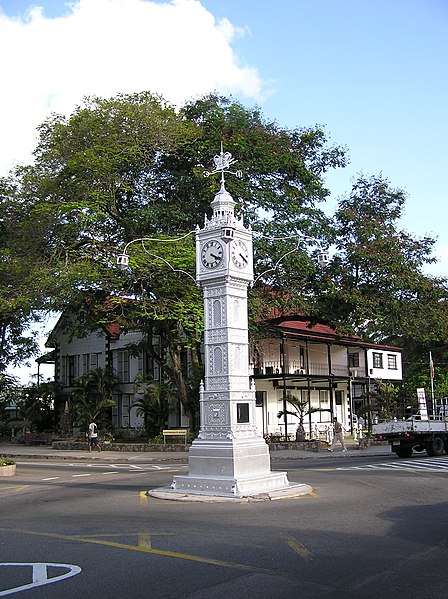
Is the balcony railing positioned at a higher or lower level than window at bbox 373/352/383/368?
lower

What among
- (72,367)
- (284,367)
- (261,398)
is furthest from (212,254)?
(72,367)

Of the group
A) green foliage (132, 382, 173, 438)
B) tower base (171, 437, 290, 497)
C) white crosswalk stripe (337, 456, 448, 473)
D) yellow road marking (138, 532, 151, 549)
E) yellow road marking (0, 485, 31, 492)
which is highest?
green foliage (132, 382, 173, 438)

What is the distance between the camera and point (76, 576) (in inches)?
299

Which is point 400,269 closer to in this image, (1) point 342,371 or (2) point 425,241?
(2) point 425,241

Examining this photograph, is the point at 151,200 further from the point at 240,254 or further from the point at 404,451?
the point at 240,254

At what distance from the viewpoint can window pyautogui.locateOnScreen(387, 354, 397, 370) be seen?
5268cm

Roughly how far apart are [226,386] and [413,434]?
44.2ft

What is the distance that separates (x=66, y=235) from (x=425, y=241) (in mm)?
18032

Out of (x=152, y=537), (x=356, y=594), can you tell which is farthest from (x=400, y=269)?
(x=356, y=594)

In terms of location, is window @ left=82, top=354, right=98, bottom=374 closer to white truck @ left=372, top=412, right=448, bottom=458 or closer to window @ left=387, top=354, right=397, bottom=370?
window @ left=387, top=354, right=397, bottom=370

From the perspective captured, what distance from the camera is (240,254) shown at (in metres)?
16.2

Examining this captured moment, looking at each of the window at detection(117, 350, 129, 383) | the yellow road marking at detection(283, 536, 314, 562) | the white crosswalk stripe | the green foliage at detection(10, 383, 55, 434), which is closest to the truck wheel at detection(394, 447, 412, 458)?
the white crosswalk stripe

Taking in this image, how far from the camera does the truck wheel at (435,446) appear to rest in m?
26.9

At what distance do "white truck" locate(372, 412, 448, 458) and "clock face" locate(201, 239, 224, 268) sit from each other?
1364 centimetres
